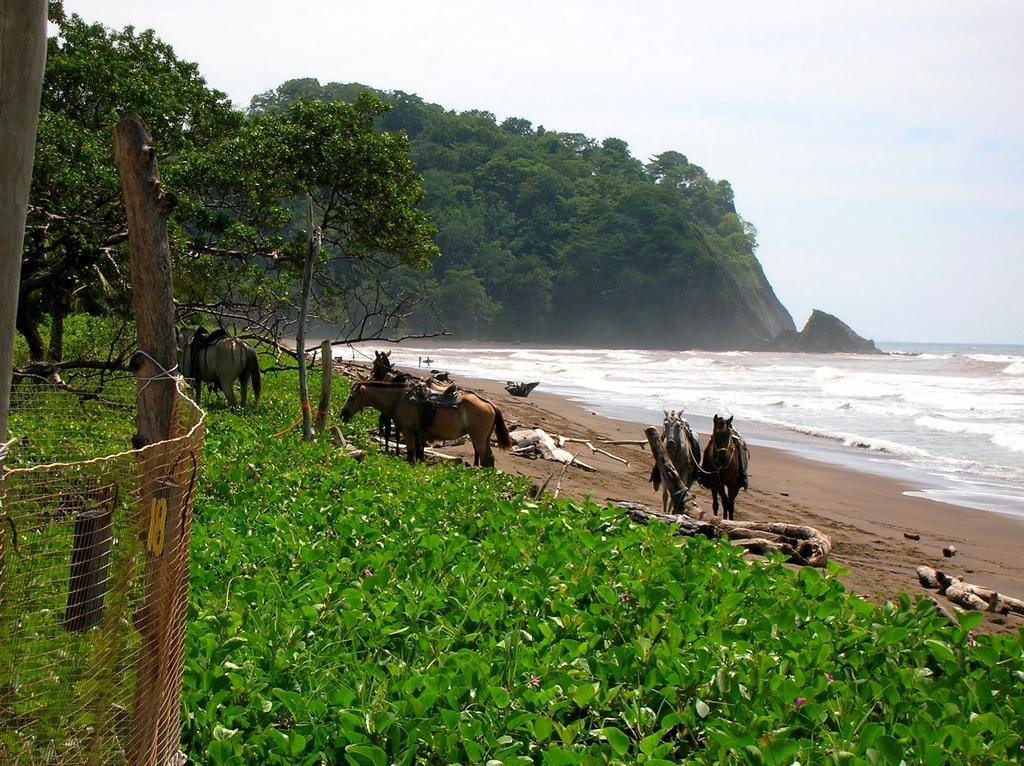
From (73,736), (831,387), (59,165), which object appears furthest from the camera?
(831,387)

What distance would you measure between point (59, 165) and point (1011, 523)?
1461 cm

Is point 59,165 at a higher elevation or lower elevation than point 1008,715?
higher

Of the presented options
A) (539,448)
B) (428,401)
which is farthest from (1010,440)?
(428,401)

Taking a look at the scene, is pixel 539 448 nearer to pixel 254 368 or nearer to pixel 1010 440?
pixel 254 368

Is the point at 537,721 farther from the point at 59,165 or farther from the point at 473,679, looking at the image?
the point at 59,165

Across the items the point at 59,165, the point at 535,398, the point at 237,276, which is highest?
the point at 59,165

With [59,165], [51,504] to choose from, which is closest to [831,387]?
[59,165]

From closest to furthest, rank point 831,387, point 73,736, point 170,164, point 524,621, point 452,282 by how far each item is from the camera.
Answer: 1. point 73,736
2. point 524,621
3. point 170,164
4. point 831,387
5. point 452,282

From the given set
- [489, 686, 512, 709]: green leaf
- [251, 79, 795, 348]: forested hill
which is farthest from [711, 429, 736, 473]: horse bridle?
[251, 79, 795, 348]: forested hill

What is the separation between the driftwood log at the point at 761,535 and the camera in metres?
10.5

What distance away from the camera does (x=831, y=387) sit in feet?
133

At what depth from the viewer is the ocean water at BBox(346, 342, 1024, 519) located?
20.5m

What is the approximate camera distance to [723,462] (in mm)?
12938

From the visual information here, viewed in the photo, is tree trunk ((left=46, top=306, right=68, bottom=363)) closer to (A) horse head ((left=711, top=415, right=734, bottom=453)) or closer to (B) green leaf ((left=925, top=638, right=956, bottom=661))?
(A) horse head ((left=711, top=415, right=734, bottom=453))
